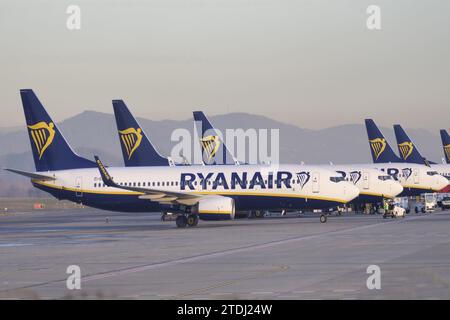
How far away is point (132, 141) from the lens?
92.4 m

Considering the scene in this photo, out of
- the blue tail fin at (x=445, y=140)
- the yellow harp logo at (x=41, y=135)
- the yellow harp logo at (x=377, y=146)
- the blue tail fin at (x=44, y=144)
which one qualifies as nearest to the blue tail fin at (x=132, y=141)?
the yellow harp logo at (x=41, y=135)

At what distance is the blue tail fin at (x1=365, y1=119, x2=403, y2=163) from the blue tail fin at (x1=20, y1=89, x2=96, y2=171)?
59.2 m

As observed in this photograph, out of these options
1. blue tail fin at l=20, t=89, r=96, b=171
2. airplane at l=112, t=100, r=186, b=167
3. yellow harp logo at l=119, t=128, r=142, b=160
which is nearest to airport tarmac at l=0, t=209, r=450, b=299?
blue tail fin at l=20, t=89, r=96, b=171

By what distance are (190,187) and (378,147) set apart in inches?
2407

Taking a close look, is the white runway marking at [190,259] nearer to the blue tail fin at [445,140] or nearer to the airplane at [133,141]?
the airplane at [133,141]

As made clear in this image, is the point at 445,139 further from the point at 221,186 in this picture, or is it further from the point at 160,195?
the point at 160,195

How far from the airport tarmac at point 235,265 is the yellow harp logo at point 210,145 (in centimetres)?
4970

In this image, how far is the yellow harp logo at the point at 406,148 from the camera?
13025 centimetres

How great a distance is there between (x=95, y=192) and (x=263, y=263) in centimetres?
3839

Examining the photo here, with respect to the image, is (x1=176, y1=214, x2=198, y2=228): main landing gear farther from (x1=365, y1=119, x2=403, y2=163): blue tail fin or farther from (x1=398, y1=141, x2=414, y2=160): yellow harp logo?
(x1=398, y1=141, x2=414, y2=160): yellow harp logo
